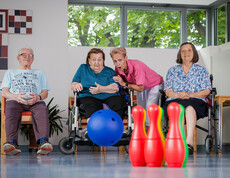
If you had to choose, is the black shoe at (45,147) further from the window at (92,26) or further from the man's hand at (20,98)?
the window at (92,26)

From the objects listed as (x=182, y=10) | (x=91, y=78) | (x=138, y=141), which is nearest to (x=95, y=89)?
(x=91, y=78)

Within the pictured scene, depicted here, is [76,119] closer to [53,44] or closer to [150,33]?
[53,44]

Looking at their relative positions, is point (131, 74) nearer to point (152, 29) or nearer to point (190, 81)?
point (190, 81)

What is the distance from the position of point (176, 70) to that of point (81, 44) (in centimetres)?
202

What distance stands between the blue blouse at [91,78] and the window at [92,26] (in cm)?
185

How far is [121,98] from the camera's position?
3658 millimetres

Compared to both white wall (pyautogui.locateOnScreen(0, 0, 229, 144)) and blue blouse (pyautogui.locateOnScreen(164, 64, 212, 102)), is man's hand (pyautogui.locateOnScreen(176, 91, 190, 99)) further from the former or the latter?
white wall (pyautogui.locateOnScreen(0, 0, 229, 144))

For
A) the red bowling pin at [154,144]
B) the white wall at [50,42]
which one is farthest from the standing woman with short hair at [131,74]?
the red bowling pin at [154,144]

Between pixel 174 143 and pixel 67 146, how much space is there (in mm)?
1855

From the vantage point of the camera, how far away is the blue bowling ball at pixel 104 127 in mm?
2883

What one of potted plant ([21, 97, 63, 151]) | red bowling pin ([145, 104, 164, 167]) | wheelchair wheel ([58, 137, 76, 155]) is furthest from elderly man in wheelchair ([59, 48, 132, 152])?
red bowling pin ([145, 104, 164, 167])

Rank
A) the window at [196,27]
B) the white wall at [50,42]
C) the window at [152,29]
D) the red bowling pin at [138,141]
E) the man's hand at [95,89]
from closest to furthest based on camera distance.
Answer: the red bowling pin at [138,141] → the man's hand at [95,89] → the white wall at [50,42] → the window at [152,29] → the window at [196,27]

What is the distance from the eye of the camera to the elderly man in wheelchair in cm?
356

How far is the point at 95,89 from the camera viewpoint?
363 centimetres
